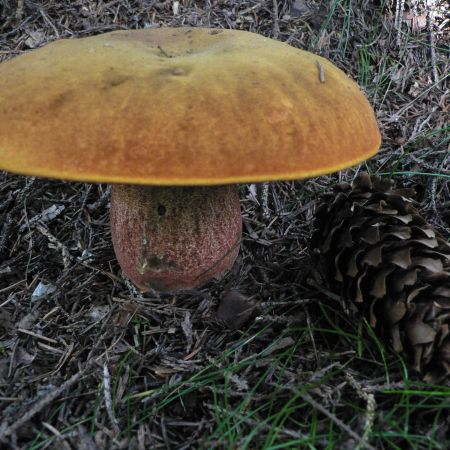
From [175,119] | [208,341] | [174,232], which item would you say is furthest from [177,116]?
[208,341]

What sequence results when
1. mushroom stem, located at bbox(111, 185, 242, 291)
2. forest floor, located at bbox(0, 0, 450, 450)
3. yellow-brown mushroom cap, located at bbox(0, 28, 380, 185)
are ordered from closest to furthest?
yellow-brown mushroom cap, located at bbox(0, 28, 380, 185) < forest floor, located at bbox(0, 0, 450, 450) < mushroom stem, located at bbox(111, 185, 242, 291)

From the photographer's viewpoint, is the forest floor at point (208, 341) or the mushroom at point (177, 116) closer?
the mushroom at point (177, 116)

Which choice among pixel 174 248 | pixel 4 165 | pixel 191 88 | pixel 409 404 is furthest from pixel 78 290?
pixel 409 404

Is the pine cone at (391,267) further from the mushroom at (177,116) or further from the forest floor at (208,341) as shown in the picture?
the mushroom at (177,116)

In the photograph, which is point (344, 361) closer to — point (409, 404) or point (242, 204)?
point (409, 404)

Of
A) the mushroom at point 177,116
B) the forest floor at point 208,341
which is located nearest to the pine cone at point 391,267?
the forest floor at point 208,341

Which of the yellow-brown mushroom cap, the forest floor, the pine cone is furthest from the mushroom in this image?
the forest floor

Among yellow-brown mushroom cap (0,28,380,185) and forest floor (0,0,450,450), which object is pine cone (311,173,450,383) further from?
yellow-brown mushroom cap (0,28,380,185)

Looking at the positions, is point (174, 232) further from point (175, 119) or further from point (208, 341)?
point (175, 119)
